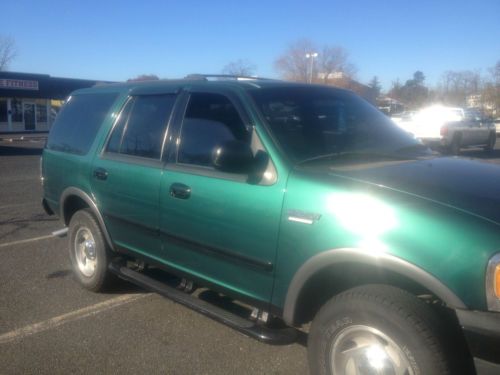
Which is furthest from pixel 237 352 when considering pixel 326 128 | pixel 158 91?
pixel 158 91

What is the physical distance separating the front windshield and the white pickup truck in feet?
49.1

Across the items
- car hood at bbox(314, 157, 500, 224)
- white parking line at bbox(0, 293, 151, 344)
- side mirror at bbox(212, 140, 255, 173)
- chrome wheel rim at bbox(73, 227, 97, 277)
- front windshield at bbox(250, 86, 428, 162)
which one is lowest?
white parking line at bbox(0, 293, 151, 344)

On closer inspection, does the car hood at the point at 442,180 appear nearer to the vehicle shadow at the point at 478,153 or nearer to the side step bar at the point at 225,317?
the side step bar at the point at 225,317

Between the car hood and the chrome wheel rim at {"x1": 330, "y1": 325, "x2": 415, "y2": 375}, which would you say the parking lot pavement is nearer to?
the chrome wheel rim at {"x1": 330, "y1": 325, "x2": 415, "y2": 375}

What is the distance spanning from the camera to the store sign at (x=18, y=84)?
106ft

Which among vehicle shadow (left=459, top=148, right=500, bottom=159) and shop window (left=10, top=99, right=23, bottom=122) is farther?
shop window (left=10, top=99, right=23, bottom=122)

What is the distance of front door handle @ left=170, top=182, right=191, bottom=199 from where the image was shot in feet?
11.1

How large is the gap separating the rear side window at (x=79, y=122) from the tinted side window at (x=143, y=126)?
0.32m

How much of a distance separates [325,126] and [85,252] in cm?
263

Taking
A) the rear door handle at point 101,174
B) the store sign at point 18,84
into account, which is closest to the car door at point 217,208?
the rear door handle at point 101,174

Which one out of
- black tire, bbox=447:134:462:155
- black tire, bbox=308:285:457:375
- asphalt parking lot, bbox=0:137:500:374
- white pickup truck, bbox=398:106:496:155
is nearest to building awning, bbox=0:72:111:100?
white pickup truck, bbox=398:106:496:155

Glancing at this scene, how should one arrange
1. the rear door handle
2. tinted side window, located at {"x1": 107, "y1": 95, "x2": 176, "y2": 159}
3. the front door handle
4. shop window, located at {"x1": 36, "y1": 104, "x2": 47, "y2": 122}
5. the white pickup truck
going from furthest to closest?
shop window, located at {"x1": 36, "y1": 104, "x2": 47, "y2": 122}, the white pickup truck, the rear door handle, tinted side window, located at {"x1": 107, "y1": 95, "x2": 176, "y2": 159}, the front door handle

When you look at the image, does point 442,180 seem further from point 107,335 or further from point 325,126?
point 107,335

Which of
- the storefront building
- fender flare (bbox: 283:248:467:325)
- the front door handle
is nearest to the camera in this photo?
fender flare (bbox: 283:248:467:325)
